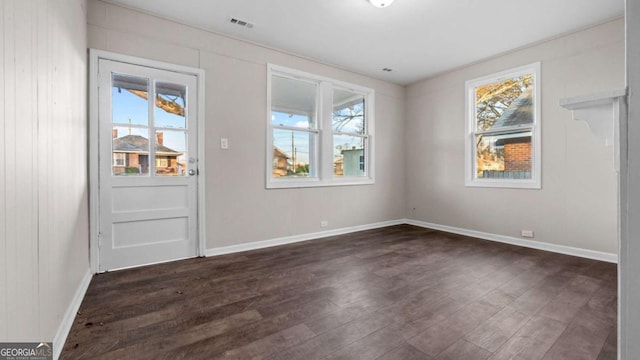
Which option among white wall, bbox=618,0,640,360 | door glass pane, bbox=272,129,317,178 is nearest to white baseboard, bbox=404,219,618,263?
door glass pane, bbox=272,129,317,178

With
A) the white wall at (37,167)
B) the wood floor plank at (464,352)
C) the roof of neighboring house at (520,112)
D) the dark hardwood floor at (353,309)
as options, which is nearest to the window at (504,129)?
the roof of neighboring house at (520,112)

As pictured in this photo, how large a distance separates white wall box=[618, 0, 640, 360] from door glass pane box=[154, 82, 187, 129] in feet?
11.1

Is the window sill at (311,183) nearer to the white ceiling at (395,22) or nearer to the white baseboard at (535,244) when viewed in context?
the white baseboard at (535,244)

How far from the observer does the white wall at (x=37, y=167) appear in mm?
959

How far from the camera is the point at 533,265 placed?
2.97 metres

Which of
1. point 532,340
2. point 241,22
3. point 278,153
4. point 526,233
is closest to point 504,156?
point 526,233

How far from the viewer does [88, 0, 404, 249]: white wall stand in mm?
2861

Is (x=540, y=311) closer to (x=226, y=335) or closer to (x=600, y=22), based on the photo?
(x=226, y=335)

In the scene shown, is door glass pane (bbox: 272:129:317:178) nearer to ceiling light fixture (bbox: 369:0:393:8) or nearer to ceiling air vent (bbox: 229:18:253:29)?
ceiling air vent (bbox: 229:18:253:29)

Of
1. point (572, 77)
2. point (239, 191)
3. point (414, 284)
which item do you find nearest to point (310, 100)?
point (239, 191)

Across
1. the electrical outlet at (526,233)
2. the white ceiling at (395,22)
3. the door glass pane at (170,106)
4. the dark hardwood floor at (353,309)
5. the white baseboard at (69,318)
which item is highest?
the white ceiling at (395,22)

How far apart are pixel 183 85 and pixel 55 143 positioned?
5.91 feet

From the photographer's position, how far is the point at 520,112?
385 centimetres

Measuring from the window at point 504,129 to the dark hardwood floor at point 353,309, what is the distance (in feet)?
4.02
